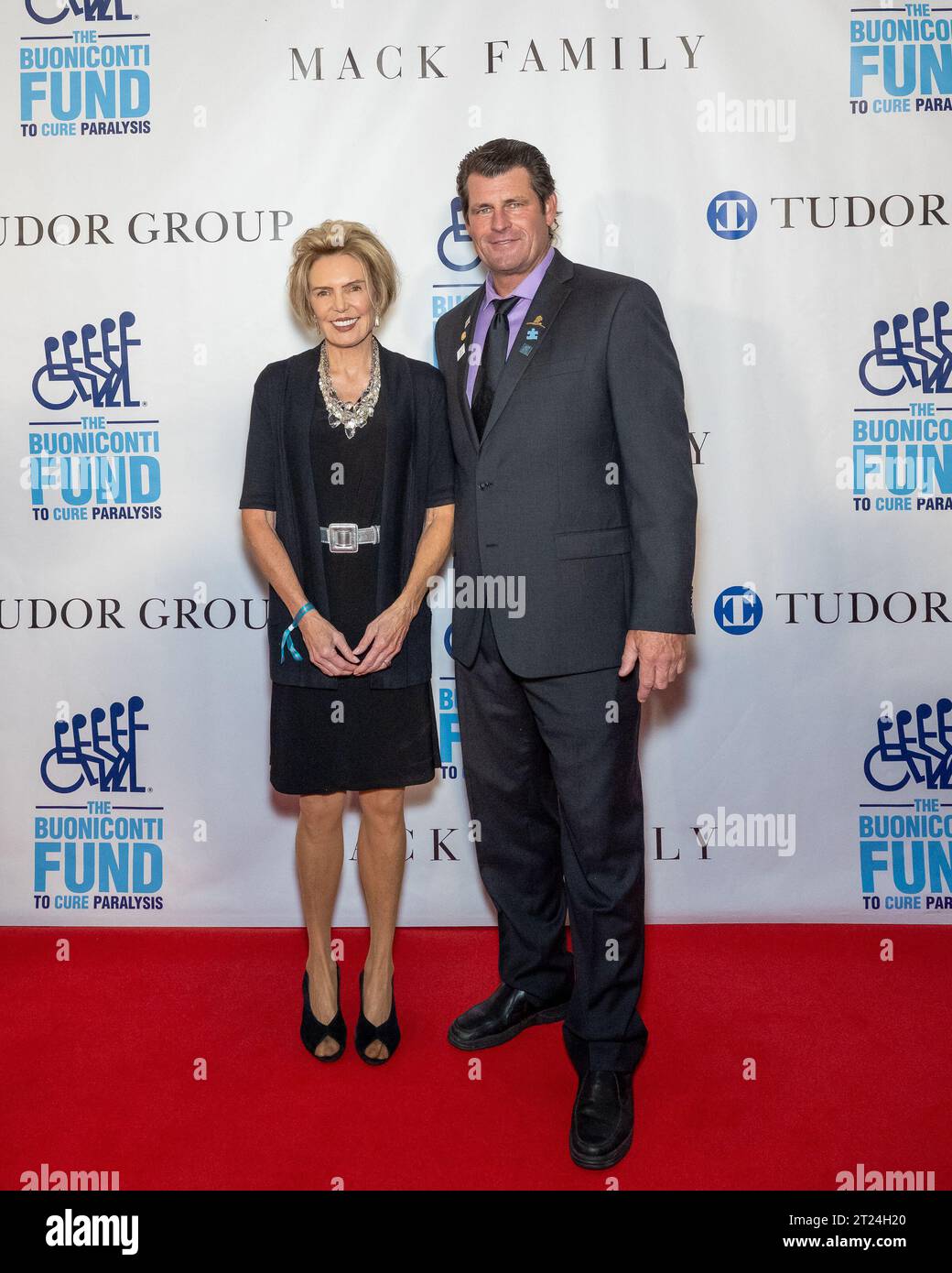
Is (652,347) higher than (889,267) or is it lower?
lower

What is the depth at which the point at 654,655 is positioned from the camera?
2.13 metres

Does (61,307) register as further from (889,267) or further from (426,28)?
(889,267)

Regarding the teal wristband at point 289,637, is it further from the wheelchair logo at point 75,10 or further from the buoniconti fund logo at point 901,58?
the buoniconti fund logo at point 901,58

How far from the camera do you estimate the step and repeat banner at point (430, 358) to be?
9.81 ft

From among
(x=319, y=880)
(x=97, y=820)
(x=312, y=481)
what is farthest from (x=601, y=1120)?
(x=97, y=820)

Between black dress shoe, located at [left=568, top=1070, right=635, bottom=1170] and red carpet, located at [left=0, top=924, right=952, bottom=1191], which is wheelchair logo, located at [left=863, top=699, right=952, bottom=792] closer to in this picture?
red carpet, located at [left=0, top=924, right=952, bottom=1191]

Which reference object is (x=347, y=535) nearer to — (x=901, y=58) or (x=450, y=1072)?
(x=450, y=1072)

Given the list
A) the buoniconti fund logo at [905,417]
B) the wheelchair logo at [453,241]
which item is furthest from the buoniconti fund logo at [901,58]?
the wheelchair logo at [453,241]

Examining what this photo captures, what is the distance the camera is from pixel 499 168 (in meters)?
2.27

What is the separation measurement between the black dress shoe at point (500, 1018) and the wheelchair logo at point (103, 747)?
1.31 m

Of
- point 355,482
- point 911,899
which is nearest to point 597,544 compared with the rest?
point 355,482

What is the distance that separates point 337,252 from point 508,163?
432 mm

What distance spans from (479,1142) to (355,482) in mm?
1395

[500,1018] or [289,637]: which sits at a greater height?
[289,637]
